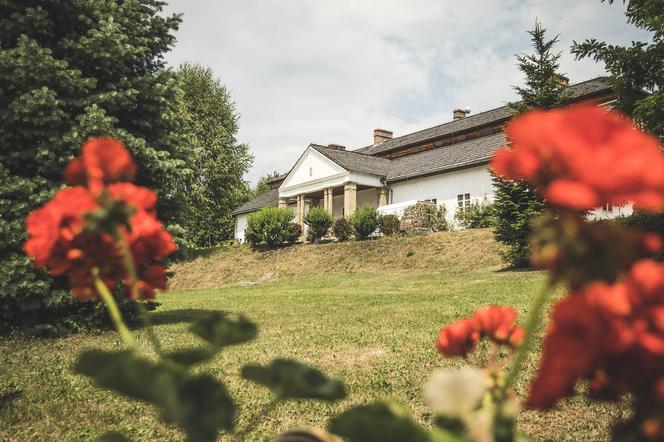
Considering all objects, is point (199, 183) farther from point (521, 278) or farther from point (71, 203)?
point (71, 203)

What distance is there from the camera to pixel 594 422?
3.27m

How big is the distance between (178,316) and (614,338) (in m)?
9.96

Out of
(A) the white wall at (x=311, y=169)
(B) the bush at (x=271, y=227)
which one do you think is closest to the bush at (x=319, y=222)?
(B) the bush at (x=271, y=227)

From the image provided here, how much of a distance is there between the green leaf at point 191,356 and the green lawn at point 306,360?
97.9 inches

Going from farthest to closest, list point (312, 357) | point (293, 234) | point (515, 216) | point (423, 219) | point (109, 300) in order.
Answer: point (293, 234), point (423, 219), point (515, 216), point (312, 357), point (109, 300)

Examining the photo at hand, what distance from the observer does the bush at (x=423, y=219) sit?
21062 mm

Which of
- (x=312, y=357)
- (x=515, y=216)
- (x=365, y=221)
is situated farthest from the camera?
(x=365, y=221)

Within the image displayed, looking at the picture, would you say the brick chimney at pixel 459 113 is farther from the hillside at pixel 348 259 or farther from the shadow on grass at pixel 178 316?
the shadow on grass at pixel 178 316

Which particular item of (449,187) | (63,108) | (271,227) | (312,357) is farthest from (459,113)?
(312,357)

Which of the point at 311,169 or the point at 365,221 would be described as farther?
the point at 311,169

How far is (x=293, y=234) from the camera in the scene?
25.0m

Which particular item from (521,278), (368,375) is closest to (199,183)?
(521,278)

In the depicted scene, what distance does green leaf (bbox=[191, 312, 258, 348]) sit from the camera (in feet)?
2.45

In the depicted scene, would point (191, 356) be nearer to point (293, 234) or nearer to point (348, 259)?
point (348, 259)
